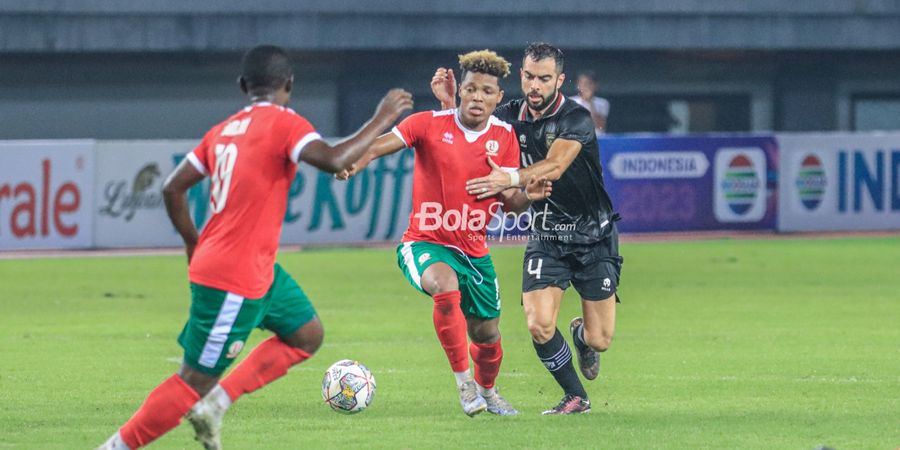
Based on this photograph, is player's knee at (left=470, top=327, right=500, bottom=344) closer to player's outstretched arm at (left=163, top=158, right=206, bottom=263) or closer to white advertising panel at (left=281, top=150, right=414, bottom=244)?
player's outstretched arm at (left=163, top=158, right=206, bottom=263)

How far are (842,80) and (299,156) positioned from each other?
28847mm

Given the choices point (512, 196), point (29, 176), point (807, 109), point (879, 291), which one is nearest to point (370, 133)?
point (512, 196)

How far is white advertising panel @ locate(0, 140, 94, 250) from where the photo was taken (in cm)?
2245

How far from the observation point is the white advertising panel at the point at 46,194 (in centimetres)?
2245

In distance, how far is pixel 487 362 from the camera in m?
9.09

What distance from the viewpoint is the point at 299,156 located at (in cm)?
686

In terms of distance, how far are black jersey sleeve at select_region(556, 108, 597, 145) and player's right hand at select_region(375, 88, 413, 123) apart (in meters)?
2.11

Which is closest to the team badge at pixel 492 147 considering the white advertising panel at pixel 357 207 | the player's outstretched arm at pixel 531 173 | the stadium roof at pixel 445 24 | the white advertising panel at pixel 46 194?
the player's outstretched arm at pixel 531 173

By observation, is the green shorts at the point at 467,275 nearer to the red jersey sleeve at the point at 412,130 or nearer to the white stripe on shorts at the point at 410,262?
the white stripe on shorts at the point at 410,262

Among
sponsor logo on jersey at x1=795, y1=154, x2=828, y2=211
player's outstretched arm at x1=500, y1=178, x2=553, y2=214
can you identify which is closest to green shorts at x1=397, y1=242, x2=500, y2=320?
player's outstretched arm at x1=500, y1=178, x2=553, y2=214

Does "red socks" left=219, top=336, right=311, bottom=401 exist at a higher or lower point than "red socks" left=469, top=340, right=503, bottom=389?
higher

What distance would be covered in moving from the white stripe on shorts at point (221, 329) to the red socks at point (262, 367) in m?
0.27

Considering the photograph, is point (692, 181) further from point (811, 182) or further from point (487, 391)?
point (487, 391)

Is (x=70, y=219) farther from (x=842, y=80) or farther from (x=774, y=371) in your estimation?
(x=842, y=80)
